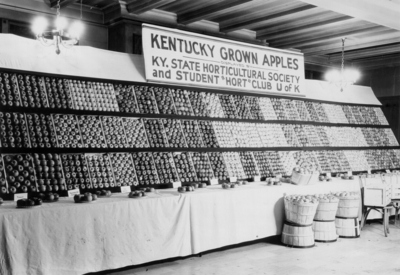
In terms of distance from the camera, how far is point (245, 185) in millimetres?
6184

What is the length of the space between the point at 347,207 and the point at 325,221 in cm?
51

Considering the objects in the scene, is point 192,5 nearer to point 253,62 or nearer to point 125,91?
point 253,62

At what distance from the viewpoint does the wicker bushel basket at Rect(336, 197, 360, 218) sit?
6473 millimetres

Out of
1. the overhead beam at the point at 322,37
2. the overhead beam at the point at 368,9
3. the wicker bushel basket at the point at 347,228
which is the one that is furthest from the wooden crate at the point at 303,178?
the overhead beam at the point at 322,37

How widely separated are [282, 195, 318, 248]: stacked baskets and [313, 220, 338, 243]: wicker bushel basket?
0.27 meters

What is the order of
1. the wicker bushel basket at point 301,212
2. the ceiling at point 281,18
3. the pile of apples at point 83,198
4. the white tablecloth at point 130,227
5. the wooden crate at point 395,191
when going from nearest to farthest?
the white tablecloth at point 130,227 → the pile of apples at point 83,198 → the wicker bushel basket at point 301,212 → the ceiling at point 281,18 → the wooden crate at point 395,191

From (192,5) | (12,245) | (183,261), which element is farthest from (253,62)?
(12,245)

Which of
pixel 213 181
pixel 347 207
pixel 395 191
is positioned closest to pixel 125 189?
pixel 213 181

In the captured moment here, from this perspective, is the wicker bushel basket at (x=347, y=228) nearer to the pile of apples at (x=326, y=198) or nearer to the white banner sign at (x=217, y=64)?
the pile of apples at (x=326, y=198)

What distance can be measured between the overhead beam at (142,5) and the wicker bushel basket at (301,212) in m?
3.56

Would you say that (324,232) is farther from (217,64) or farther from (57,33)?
(57,33)

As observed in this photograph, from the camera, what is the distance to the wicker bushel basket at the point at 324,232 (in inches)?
245

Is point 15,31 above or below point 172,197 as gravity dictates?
above

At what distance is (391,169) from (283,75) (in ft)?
11.5
